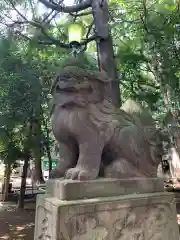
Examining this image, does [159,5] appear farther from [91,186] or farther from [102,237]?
[102,237]

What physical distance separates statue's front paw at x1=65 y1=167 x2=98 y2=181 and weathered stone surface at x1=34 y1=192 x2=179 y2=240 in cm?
18

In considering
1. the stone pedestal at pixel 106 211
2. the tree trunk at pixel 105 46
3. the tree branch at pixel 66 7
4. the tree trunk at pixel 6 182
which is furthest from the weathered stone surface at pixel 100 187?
the tree trunk at pixel 6 182

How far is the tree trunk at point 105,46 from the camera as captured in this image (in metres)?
3.34

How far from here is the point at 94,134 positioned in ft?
6.55

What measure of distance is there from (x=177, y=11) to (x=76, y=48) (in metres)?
1.70

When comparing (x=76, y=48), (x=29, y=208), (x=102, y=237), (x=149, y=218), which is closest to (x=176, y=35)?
(x=76, y=48)

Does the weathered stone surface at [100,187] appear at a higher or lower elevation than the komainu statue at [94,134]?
lower

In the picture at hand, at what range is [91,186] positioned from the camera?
6.04 ft

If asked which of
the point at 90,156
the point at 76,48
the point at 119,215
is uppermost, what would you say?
the point at 76,48

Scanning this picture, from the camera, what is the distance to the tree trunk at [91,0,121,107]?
3.34 m

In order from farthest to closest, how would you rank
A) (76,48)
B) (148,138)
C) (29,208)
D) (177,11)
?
(29,208) → (177,11) → (76,48) → (148,138)

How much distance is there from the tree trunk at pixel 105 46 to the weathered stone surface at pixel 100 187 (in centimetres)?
142

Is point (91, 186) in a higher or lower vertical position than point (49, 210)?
higher

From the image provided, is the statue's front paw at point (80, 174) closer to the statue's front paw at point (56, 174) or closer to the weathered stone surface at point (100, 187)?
the weathered stone surface at point (100, 187)
